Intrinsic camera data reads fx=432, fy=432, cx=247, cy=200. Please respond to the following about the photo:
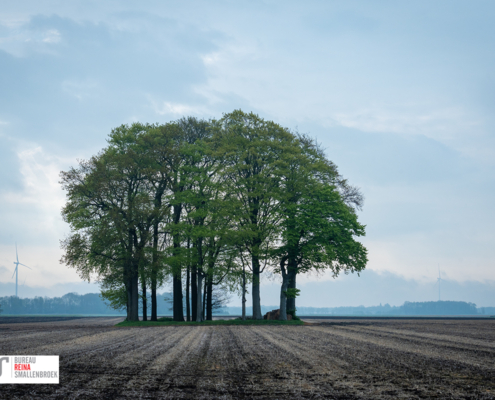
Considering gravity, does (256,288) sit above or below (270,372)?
above

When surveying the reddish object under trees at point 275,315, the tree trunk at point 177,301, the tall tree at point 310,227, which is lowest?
the reddish object under trees at point 275,315

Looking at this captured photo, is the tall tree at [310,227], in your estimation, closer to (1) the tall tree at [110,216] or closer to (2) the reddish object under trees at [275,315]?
(2) the reddish object under trees at [275,315]

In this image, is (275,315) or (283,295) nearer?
(283,295)

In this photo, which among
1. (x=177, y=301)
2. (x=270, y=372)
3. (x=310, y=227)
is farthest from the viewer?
(x=177, y=301)

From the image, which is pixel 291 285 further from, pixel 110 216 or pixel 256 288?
pixel 110 216

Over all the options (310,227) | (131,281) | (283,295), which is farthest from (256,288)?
(131,281)

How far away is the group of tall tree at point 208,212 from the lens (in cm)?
4334

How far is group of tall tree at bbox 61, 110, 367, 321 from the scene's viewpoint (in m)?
43.3

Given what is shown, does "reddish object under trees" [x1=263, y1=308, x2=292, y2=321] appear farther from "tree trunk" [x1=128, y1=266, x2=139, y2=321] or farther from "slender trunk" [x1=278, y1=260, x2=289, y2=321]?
"tree trunk" [x1=128, y1=266, x2=139, y2=321]

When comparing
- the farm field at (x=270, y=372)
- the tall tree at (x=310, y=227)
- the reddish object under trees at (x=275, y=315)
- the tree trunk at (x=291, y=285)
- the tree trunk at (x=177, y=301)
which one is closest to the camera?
the farm field at (x=270, y=372)

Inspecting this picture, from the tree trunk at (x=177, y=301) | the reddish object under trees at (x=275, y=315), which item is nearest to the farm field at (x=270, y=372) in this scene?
the reddish object under trees at (x=275, y=315)

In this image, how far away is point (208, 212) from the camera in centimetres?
4506

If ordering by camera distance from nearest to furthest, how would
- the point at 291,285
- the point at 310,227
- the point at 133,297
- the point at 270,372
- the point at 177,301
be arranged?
1. the point at 270,372
2. the point at 310,227
3. the point at 133,297
4. the point at 291,285
5. the point at 177,301

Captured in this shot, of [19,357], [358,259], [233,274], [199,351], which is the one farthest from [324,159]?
[19,357]
